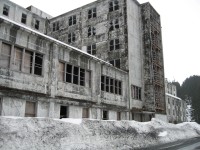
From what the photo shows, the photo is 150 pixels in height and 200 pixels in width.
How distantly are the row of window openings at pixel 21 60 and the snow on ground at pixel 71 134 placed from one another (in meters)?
6.07

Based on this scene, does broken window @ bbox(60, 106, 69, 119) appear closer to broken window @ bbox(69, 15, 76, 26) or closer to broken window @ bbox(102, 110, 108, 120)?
broken window @ bbox(102, 110, 108, 120)

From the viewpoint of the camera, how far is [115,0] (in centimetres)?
3231

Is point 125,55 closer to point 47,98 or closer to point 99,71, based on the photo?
point 99,71

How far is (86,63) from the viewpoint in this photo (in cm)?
2159

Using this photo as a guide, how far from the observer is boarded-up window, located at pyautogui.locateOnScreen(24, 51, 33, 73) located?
16078 mm

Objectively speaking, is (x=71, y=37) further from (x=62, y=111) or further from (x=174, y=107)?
(x=174, y=107)

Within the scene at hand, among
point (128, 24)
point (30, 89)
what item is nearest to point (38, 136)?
point (30, 89)

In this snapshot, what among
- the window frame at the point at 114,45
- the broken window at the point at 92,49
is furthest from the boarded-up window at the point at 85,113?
the broken window at the point at 92,49

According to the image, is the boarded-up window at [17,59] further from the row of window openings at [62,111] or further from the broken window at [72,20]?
the broken window at [72,20]

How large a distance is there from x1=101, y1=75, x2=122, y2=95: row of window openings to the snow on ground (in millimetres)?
7608

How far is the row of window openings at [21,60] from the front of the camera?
1477cm

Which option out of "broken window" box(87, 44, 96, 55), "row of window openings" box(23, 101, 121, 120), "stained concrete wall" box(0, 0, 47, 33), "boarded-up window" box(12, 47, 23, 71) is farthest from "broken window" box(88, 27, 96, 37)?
"boarded-up window" box(12, 47, 23, 71)

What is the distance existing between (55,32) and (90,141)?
28.9 m

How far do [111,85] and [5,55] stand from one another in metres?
13.4
